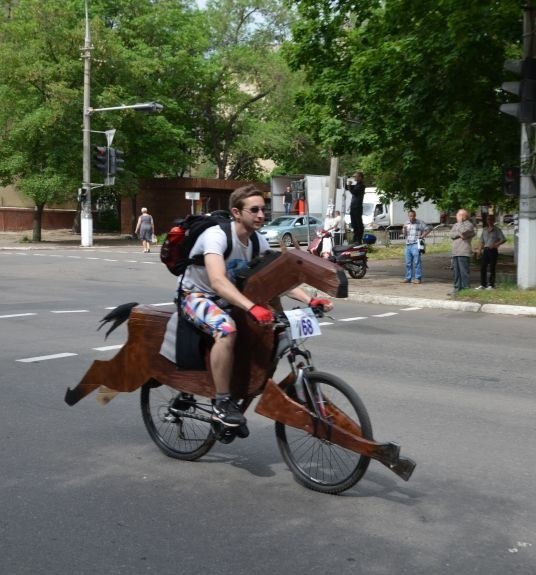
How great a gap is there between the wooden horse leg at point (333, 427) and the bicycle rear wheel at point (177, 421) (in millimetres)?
615

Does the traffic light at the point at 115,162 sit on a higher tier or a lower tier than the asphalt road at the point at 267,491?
higher

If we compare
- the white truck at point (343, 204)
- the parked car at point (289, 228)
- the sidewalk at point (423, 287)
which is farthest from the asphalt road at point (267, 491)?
the parked car at point (289, 228)

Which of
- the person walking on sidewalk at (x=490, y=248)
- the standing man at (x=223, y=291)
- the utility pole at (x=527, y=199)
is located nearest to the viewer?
the standing man at (x=223, y=291)

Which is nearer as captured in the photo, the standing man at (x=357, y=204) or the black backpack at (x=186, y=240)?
the black backpack at (x=186, y=240)

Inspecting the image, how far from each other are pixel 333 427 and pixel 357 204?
23.5 m

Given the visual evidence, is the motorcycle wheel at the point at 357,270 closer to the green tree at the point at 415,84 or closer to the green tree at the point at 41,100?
the green tree at the point at 415,84

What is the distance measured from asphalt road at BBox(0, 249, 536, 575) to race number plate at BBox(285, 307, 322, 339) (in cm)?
90

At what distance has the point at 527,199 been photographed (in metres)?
17.1

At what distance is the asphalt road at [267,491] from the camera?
13.1 feet

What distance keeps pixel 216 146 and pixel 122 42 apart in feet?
39.6

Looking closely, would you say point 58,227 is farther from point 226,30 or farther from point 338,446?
point 338,446

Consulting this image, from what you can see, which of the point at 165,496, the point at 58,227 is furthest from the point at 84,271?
the point at 58,227

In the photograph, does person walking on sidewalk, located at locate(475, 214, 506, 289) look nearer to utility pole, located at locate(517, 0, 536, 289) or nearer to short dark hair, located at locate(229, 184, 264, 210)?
utility pole, located at locate(517, 0, 536, 289)

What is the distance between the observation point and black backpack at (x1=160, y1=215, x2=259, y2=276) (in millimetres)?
5145
